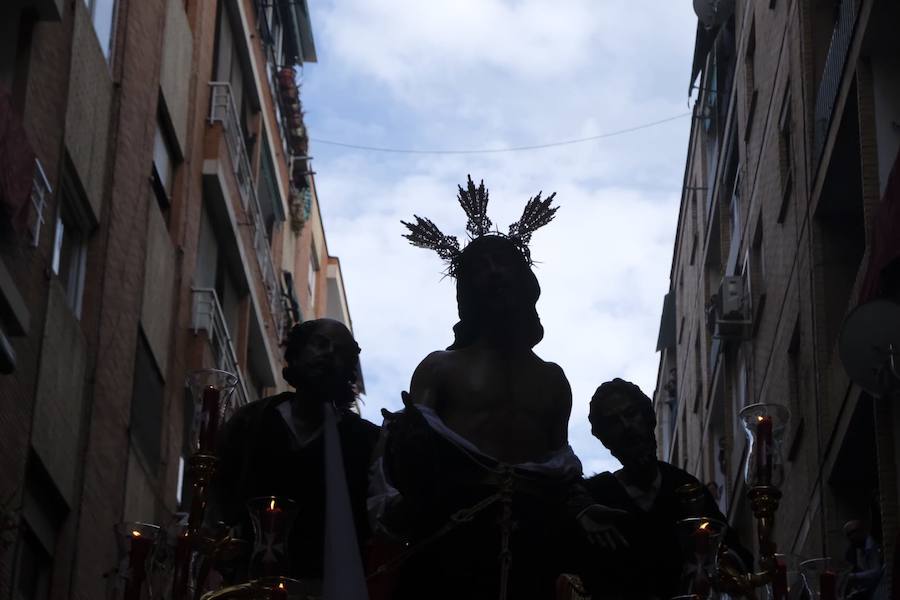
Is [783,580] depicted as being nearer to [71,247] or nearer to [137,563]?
[137,563]

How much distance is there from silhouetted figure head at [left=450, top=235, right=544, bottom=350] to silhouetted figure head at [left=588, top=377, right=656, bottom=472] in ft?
2.46

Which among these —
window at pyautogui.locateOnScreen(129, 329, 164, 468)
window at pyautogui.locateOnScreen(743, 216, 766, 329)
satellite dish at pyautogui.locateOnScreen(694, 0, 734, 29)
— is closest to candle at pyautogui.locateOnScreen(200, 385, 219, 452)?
window at pyautogui.locateOnScreen(129, 329, 164, 468)

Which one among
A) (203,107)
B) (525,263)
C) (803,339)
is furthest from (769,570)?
(203,107)

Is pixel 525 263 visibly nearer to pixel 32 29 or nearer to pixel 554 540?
pixel 554 540

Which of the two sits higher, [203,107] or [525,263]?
[203,107]

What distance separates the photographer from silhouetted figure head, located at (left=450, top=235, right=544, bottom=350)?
35.1ft

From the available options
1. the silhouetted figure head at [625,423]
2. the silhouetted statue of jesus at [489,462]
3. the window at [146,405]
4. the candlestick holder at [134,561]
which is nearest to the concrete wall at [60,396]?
the window at [146,405]

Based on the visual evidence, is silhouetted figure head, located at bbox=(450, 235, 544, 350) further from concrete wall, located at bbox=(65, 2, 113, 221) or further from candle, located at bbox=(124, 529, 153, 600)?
concrete wall, located at bbox=(65, 2, 113, 221)

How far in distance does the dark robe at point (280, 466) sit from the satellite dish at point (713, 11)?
87.3 feet

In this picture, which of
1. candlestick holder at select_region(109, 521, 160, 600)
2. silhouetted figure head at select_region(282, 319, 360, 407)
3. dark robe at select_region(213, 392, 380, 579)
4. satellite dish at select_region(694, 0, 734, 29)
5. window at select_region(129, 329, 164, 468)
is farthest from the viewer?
satellite dish at select_region(694, 0, 734, 29)

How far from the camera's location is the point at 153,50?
90.8ft

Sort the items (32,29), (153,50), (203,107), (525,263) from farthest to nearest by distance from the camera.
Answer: (203,107), (153,50), (32,29), (525,263)

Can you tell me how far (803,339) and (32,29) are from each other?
33.4ft

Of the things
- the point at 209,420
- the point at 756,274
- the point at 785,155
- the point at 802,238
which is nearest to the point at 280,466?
the point at 209,420
